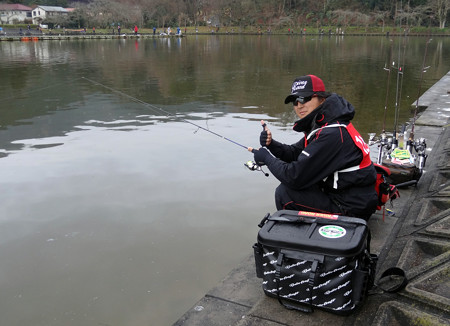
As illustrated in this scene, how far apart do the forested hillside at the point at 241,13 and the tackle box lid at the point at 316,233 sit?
65.6 meters

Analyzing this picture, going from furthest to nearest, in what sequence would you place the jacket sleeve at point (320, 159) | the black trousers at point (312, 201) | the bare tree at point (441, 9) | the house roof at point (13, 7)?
the house roof at point (13, 7)
the bare tree at point (441, 9)
the black trousers at point (312, 201)
the jacket sleeve at point (320, 159)

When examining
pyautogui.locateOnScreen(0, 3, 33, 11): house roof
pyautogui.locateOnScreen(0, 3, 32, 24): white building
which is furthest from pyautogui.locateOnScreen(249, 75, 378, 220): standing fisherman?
pyautogui.locateOnScreen(0, 3, 33, 11): house roof

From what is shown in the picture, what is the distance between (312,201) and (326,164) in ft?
1.03

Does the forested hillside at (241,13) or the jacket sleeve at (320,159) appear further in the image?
the forested hillside at (241,13)

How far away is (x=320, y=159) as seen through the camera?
2.76 meters

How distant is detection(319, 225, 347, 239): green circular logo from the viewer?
247cm

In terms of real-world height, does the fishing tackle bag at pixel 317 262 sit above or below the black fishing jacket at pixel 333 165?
below

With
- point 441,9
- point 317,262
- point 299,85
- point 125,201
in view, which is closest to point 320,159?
point 299,85

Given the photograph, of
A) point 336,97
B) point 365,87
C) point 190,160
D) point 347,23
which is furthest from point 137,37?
point 336,97

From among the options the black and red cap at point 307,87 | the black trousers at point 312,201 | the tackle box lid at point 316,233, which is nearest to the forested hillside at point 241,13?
the black and red cap at point 307,87

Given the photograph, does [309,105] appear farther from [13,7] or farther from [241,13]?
[13,7]

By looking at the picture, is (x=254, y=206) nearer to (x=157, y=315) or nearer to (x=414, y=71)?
(x=157, y=315)

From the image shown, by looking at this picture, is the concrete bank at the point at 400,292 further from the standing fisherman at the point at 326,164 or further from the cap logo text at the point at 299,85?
the cap logo text at the point at 299,85

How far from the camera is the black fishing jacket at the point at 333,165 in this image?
275cm
